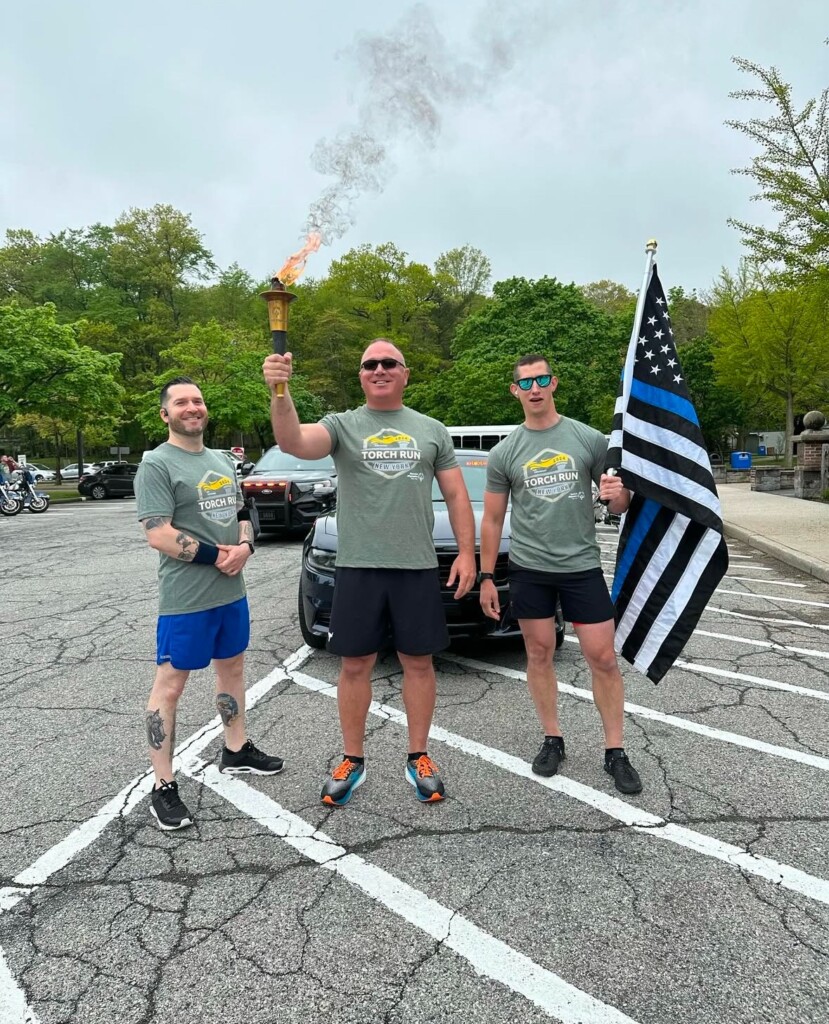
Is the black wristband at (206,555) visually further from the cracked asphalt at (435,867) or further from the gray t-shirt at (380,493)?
the cracked asphalt at (435,867)

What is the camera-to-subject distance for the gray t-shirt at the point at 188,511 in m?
2.83

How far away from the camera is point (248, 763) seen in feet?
10.9

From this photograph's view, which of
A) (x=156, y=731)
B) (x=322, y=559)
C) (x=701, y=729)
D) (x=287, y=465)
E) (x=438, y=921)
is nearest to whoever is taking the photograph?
(x=438, y=921)

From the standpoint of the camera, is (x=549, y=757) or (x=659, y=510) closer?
(x=549, y=757)

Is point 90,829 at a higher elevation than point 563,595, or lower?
lower

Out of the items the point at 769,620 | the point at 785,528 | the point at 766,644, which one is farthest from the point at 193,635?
the point at 785,528

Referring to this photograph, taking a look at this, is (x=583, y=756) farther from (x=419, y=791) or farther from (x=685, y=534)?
(x=685, y=534)

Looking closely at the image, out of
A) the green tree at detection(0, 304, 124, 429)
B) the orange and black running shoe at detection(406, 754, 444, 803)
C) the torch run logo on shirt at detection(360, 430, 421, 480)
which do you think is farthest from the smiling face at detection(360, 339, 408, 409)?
the green tree at detection(0, 304, 124, 429)

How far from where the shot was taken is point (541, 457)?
3.20 meters

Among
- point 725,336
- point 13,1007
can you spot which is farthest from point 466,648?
point 725,336

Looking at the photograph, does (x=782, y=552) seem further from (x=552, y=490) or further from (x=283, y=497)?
(x=552, y=490)

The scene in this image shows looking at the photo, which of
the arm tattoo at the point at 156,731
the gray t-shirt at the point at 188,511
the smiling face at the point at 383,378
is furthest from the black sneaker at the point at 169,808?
the smiling face at the point at 383,378

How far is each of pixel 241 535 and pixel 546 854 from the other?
1850 mm

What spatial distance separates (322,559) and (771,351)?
28052mm
